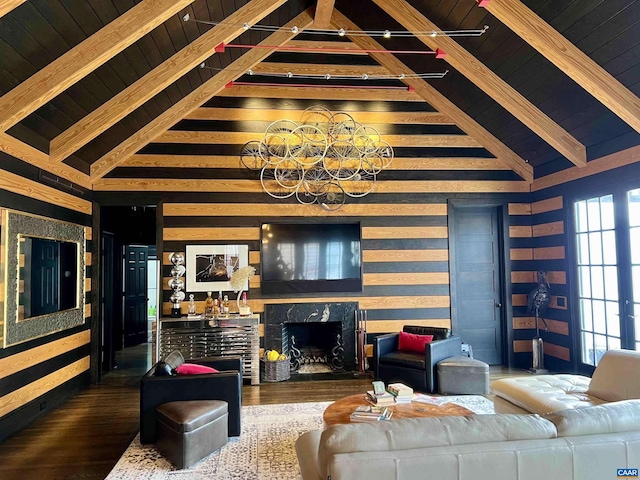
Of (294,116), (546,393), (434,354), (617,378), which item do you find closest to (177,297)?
(294,116)

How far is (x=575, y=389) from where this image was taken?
374cm

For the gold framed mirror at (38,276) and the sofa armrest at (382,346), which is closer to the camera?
the gold framed mirror at (38,276)

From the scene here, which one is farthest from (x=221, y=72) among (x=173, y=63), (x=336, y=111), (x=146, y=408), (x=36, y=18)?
(x=146, y=408)

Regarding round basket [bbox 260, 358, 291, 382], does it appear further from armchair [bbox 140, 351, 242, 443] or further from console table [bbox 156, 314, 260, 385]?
armchair [bbox 140, 351, 242, 443]

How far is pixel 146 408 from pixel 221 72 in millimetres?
4272

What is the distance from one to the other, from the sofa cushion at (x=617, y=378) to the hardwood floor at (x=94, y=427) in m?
2.33

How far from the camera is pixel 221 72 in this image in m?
5.70

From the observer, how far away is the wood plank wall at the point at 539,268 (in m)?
5.96

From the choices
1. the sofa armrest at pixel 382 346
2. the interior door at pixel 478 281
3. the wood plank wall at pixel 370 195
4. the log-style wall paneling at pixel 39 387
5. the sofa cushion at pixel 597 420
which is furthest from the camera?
the interior door at pixel 478 281

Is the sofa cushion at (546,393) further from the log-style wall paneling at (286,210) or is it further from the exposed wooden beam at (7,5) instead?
the exposed wooden beam at (7,5)

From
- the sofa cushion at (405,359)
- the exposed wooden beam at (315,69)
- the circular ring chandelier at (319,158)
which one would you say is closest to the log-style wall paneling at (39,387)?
the circular ring chandelier at (319,158)

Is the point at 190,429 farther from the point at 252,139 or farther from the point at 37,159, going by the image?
the point at 252,139

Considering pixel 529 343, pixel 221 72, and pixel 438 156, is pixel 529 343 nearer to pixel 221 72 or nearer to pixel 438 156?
pixel 438 156

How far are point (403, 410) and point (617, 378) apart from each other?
5.82 ft
